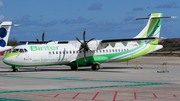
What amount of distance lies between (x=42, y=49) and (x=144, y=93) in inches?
647

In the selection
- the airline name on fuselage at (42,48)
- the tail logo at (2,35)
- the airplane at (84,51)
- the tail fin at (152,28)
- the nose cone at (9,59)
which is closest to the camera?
the nose cone at (9,59)

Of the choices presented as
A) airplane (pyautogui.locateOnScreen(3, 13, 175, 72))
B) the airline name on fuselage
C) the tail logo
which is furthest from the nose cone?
the tail logo

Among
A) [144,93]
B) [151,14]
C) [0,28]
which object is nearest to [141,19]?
[151,14]

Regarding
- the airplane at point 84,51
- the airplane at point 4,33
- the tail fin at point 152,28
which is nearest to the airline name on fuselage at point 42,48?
the airplane at point 84,51

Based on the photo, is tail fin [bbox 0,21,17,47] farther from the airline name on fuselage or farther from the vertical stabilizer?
the airline name on fuselage

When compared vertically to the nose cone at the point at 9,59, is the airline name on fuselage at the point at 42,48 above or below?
above

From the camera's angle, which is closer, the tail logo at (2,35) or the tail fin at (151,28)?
the tail fin at (151,28)

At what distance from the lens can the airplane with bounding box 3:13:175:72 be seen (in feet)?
89.2

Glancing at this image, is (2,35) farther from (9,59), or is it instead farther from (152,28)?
(152,28)

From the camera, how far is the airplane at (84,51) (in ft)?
89.2

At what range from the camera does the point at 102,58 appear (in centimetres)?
3127

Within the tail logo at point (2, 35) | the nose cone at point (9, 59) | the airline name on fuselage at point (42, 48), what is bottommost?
the nose cone at point (9, 59)

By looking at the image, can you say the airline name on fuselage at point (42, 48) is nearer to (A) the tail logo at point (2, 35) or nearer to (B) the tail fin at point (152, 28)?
(B) the tail fin at point (152, 28)

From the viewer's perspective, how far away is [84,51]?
3016cm
